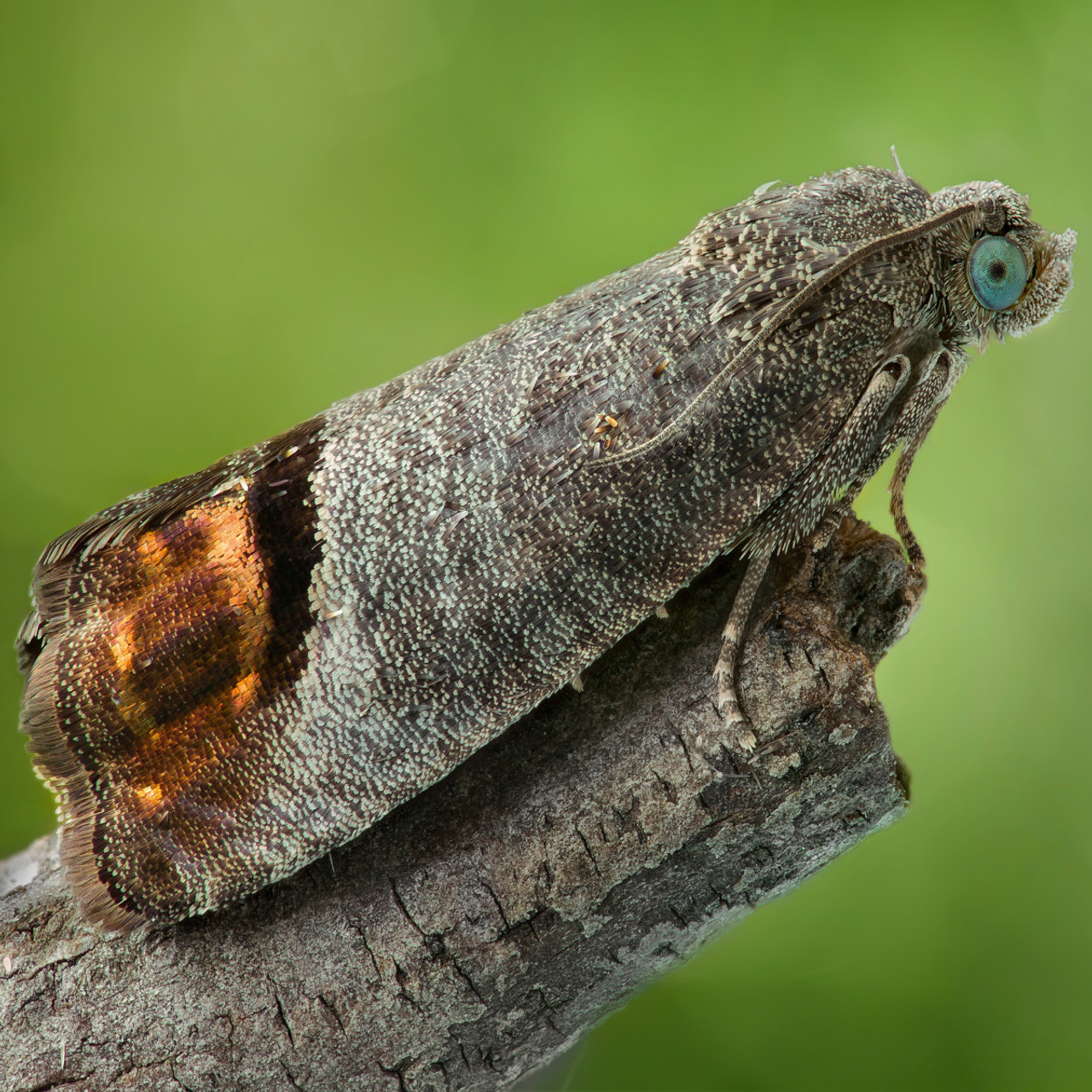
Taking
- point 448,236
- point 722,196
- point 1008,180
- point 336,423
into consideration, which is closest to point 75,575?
point 336,423

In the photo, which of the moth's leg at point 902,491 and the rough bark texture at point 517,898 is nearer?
the rough bark texture at point 517,898

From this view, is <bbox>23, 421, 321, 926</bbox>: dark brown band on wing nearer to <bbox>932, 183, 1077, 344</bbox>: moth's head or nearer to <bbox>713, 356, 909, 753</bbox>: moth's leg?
<bbox>713, 356, 909, 753</bbox>: moth's leg

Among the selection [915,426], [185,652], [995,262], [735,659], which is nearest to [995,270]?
[995,262]

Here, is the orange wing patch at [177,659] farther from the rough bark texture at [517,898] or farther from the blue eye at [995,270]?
the blue eye at [995,270]

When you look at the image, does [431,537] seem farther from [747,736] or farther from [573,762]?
[747,736]

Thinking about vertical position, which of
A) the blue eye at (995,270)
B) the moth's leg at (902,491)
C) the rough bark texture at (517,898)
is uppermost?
the blue eye at (995,270)

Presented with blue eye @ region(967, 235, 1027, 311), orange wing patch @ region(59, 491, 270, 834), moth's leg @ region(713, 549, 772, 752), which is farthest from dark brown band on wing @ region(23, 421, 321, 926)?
blue eye @ region(967, 235, 1027, 311)

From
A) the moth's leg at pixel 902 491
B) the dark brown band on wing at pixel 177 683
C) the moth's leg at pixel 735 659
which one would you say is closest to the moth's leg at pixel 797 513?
the moth's leg at pixel 735 659
